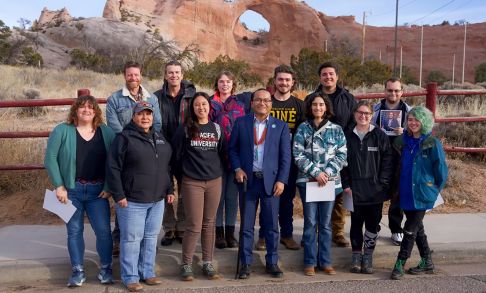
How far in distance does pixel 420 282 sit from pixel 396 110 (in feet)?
5.95

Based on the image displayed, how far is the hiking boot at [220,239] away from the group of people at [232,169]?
1.14 ft

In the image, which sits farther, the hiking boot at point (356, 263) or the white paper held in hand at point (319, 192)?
the hiking boot at point (356, 263)

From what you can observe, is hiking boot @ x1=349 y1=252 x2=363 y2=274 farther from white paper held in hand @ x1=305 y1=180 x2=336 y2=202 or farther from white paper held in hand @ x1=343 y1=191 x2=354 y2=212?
white paper held in hand @ x1=305 y1=180 x2=336 y2=202

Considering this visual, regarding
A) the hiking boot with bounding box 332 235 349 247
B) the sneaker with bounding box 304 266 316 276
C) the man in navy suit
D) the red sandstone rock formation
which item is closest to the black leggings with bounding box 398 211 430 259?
the hiking boot with bounding box 332 235 349 247

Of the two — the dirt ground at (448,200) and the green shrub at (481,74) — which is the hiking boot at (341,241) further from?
the green shrub at (481,74)

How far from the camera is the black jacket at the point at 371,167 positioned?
478 centimetres

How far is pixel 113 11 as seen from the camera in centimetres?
4981

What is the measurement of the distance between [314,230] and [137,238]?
5.43ft

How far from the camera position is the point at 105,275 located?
452cm

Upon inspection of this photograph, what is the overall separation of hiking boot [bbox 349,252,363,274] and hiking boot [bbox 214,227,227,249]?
1.32 meters

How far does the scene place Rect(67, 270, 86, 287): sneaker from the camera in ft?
14.5

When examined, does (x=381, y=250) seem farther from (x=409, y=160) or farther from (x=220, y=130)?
(x=220, y=130)

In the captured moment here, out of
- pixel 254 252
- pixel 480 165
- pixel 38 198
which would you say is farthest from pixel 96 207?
pixel 480 165

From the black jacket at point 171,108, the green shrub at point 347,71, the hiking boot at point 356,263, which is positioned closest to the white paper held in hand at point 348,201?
the hiking boot at point 356,263
